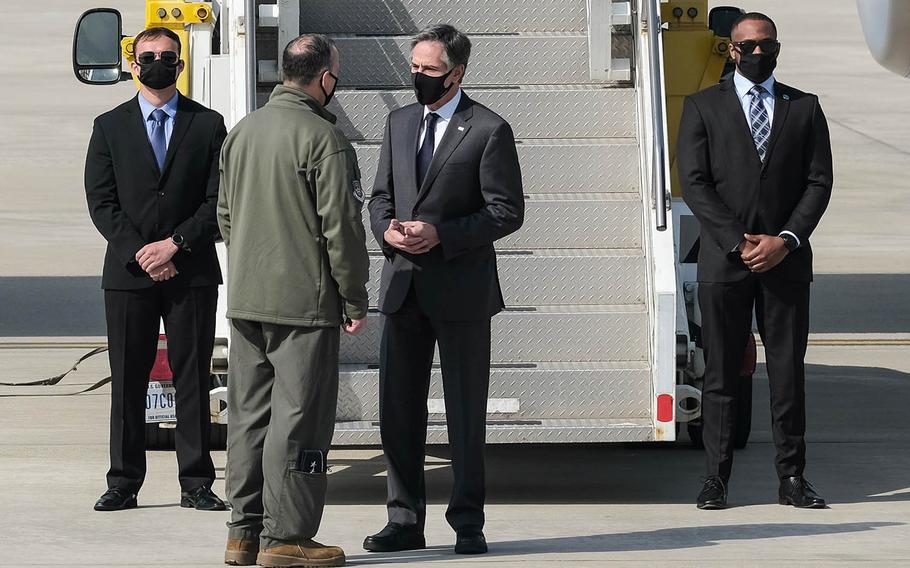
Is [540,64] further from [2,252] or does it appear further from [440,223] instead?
[2,252]

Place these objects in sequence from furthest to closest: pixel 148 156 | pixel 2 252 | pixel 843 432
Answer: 1. pixel 2 252
2. pixel 843 432
3. pixel 148 156

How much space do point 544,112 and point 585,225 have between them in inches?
23.6

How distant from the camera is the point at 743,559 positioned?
624 cm

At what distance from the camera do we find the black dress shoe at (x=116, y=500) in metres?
7.12

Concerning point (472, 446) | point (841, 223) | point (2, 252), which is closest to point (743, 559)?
point (472, 446)

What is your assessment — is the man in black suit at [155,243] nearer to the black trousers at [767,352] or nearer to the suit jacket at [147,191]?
the suit jacket at [147,191]

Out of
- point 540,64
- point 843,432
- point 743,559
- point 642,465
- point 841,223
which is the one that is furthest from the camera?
point 841,223

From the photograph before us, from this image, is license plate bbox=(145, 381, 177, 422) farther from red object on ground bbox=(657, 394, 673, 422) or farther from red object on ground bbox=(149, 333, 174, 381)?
red object on ground bbox=(657, 394, 673, 422)

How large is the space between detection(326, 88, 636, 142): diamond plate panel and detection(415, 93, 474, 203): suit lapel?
4.23ft

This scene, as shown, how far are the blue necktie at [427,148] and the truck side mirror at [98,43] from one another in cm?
270

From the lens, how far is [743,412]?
880 centimetres

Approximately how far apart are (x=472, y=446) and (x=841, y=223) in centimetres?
1567

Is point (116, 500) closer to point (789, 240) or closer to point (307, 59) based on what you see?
point (307, 59)

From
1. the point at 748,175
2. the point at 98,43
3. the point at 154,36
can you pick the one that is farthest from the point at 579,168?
the point at 98,43
